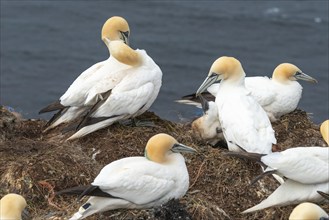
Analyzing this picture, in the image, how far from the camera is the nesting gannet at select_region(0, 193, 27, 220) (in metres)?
8.72

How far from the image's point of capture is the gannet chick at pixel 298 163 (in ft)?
31.7

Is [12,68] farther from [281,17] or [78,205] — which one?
[78,205]

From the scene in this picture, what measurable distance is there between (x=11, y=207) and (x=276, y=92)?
172 inches

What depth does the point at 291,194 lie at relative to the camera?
980cm

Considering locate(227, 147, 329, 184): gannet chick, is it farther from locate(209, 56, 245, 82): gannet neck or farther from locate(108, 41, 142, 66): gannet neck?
locate(108, 41, 142, 66): gannet neck

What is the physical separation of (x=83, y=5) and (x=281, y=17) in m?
5.79

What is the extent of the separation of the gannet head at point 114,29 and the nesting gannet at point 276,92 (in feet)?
3.53

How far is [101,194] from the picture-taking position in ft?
29.5

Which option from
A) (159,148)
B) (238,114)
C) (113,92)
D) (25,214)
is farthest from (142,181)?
(113,92)

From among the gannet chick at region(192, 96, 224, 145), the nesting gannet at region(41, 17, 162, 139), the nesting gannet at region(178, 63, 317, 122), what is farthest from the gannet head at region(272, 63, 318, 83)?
the nesting gannet at region(41, 17, 162, 139)

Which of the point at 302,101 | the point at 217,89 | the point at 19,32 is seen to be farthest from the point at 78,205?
the point at 19,32

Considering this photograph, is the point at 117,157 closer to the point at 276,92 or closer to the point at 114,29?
the point at 114,29

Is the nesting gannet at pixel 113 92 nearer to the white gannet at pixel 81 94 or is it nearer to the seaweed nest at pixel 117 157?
the white gannet at pixel 81 94

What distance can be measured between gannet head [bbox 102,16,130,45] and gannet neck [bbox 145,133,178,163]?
289 cm
